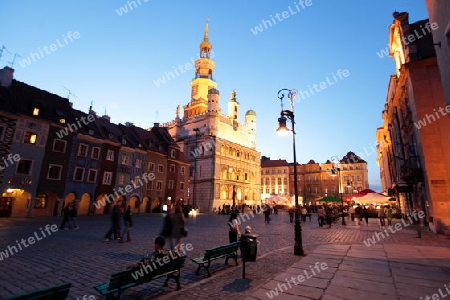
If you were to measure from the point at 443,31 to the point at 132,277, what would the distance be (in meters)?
15.9

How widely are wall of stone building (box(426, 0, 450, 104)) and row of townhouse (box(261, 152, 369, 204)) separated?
72.7 metres

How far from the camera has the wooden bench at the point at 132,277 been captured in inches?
189

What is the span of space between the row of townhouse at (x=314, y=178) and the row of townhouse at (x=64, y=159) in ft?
179

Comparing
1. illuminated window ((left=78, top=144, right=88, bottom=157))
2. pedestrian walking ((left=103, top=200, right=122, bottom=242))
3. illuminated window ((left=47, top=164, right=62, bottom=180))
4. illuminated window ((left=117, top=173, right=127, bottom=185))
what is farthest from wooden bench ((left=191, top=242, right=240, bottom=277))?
illuminated window ((left=117, top=173, right=127, bottom=185))

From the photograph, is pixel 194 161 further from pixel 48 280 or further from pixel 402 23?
pixel 48 280

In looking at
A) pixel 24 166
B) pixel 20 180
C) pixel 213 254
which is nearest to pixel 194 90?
pixel 24 166

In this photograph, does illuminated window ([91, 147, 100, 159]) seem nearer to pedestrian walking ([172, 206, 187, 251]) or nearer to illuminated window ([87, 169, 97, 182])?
illuminated window ([87, 169, 97, 182])

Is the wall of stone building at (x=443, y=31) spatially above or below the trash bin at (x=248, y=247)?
above

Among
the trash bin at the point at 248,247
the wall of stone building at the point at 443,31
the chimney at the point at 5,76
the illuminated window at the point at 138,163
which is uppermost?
the chimney at the point at 5,76

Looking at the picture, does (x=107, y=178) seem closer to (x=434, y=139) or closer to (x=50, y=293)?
(x=50, y=293)

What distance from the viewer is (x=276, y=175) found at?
90.0m

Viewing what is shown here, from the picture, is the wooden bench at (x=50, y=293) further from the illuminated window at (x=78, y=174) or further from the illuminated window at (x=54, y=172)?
the illuminated window at (x=78, y=174)

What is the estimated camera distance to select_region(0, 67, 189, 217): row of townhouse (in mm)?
23875

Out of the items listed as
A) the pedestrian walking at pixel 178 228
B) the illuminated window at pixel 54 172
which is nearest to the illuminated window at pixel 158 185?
the illuminated window at pixel 54 172
